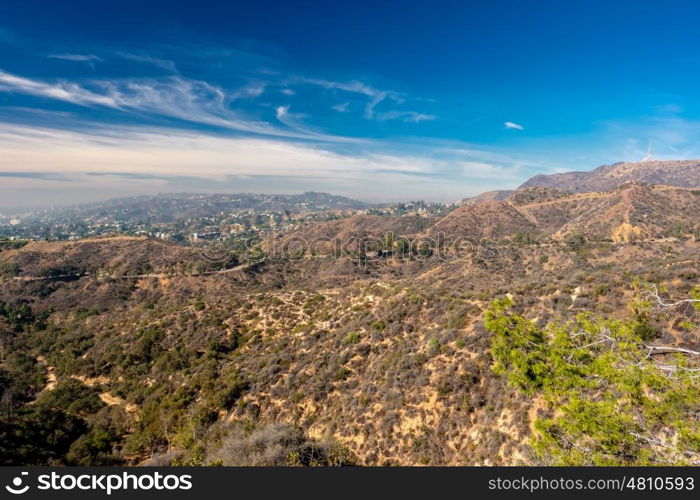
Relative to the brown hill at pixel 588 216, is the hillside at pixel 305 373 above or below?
below

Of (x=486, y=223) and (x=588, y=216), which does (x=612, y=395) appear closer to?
(x=588, y=216)

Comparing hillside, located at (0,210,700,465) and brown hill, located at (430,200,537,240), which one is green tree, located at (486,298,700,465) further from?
brown hill, located at (430,200,537,240)

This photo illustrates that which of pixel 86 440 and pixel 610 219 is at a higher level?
pixel 610 219

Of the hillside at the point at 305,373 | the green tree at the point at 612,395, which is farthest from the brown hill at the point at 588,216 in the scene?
the green tree at the point at 612,395

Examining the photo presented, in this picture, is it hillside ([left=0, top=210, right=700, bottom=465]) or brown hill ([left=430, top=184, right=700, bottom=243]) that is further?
brown hill ([left=430, top=184, right=700, bottom=243])

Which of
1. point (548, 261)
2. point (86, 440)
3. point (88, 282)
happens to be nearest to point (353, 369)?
point (86, 440)

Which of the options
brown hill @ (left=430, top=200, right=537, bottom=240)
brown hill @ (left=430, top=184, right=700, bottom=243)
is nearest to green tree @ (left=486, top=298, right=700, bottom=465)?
brown hill @ (left=430, top=184, right=700, bottom=243)

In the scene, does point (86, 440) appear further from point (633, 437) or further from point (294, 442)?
point (633, 437)

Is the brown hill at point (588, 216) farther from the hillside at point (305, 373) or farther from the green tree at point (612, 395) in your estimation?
the green tree at point (612, 395)

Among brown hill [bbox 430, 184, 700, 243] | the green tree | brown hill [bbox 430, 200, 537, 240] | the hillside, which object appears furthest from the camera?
brown hill [bbox 430, 200, 537, 240]

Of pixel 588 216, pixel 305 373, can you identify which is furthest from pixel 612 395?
pixel 588 216

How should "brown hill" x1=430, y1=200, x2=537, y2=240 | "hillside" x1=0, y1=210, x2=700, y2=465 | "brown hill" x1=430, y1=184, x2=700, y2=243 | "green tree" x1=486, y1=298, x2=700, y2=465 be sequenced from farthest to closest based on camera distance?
1. "brown hill" x1=430, y1=200, x2=537, y2=240
2. "brown hill" x1=430, y1=184, x2=700, y2=243
3. "hillside" x1=0, y1=210, x2=700, y2=465
4. "green tree" x1=486, y1=298, x2=700, y2=465
